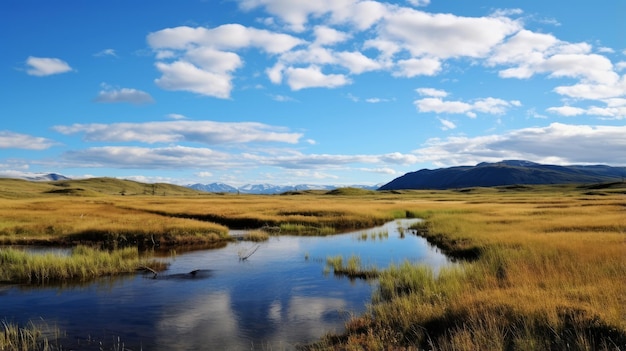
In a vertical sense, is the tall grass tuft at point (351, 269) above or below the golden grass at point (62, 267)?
below

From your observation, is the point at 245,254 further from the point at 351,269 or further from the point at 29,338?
the point at 29,338

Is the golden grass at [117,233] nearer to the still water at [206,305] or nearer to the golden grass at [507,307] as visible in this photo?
the still water at [206,305]

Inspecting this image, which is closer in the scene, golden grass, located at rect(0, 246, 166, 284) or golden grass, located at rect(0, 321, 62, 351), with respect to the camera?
golden grass, located at rect(0, 321, 62, 351)

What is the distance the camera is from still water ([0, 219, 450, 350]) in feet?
44.4

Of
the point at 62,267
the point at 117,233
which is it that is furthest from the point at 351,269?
the point at 117,233

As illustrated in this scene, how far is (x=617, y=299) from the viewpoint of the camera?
12164 millimetres

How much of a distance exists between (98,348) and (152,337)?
61.1 inches

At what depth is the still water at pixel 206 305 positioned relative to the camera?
13.5 m

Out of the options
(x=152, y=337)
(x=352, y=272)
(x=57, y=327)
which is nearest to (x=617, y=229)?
(x=352, y=272)

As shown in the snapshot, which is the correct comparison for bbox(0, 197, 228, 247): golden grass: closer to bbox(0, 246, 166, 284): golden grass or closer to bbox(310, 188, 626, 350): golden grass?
bbox(0, 246, 166, 284): golden grass

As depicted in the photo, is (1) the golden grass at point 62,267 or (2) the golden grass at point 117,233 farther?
(2) the golden grass at point 117,233

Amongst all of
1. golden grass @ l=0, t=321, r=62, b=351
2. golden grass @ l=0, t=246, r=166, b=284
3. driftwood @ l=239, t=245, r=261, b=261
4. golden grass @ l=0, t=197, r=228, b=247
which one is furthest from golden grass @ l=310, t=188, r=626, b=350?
golden grass @ l=0, t=197, r=228, b=247

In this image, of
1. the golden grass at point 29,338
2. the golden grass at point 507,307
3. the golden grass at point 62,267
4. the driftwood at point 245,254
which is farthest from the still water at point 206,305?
the golden grass at point 507,307

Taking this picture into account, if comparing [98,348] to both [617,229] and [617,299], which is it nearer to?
[617,299]
